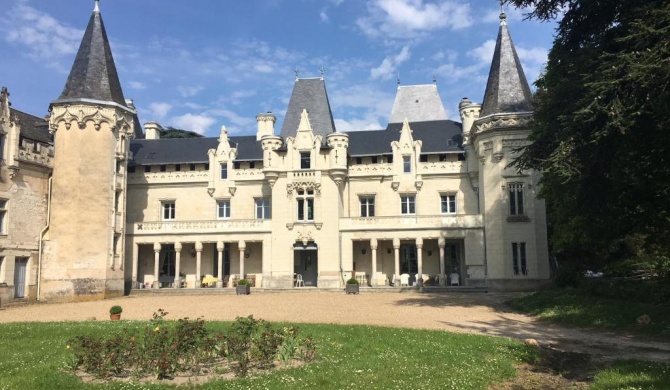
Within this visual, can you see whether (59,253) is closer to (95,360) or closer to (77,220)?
(77,220)

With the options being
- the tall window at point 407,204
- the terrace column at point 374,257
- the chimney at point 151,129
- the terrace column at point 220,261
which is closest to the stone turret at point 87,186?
the terrace column at point 220,261

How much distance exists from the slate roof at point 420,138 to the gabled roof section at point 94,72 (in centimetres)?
1771

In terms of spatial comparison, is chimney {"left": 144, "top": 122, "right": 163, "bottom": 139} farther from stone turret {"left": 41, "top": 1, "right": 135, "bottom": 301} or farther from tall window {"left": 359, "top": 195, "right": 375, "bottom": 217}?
tall window {"left": 359, "top": 195, "right": 375, "bottom": 217}

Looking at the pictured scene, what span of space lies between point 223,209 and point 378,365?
33947 mm

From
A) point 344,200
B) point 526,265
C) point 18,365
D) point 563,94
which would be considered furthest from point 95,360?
point 344,200

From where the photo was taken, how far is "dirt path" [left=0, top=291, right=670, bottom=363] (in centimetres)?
1421

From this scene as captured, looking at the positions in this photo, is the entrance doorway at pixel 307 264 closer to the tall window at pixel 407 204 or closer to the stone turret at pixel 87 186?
the tall window at pixel 407 204

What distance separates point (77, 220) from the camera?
3372cm

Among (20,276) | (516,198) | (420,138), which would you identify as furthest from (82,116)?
(516,198)

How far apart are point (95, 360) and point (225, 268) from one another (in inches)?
1315

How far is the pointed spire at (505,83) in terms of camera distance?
35.2m

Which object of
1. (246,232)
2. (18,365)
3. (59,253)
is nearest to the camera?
(18,365)

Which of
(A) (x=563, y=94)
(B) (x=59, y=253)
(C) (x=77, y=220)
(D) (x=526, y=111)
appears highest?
(D) (x=526, y=111)

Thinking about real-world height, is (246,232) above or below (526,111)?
below
